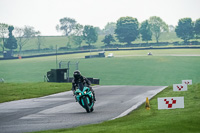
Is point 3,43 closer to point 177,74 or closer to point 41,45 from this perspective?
point 41,45

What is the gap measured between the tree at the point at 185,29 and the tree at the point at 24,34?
207 feet

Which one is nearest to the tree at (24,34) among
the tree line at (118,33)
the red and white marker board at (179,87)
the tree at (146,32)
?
the tree line at (118,33)

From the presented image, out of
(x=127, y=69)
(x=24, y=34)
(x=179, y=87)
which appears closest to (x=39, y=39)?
(x=24, y=34)

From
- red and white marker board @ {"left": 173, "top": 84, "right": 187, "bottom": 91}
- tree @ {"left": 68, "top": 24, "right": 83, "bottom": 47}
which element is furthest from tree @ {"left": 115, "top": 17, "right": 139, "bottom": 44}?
red and white marker board @ {"left": 173, "top": 84, "right": 187, "bottom": 91}

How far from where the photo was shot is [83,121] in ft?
54.8

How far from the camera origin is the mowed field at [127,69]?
82625mm

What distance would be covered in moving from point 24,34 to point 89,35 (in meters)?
27.9

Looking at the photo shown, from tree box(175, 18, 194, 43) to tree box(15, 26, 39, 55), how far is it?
63.2 m

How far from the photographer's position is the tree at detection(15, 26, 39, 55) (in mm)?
182375

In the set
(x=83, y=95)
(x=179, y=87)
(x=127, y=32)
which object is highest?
(x=127, y=32)

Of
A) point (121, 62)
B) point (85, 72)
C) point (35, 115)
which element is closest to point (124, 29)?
point (121, 62)

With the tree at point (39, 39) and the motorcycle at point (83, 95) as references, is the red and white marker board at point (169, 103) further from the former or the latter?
the tree at point (39, 39)

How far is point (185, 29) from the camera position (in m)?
186

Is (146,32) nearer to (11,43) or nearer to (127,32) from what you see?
(127,32)
